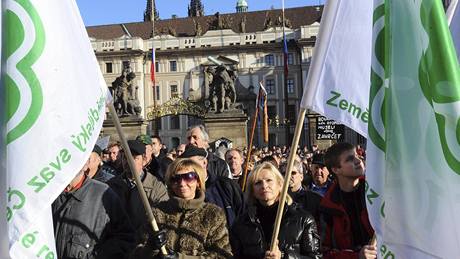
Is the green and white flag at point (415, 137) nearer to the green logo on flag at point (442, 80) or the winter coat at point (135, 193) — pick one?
the green logo on flag at point (442, 80)

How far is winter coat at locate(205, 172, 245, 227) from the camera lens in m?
5.22

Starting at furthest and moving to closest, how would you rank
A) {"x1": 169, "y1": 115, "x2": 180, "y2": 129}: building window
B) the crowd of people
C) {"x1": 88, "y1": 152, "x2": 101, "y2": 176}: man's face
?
{"x1": 169, "y1": 115, "x2": 180, "y2": 129}: building window, {"x1": 88, "y1": 152, "x2": 101, "y2": 176}: man's face, the crowd of people

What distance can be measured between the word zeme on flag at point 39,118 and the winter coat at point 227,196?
6.69 feet

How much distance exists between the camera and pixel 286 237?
400 centimetres

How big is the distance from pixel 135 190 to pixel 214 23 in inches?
2683

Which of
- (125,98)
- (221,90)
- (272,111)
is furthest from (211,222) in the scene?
(272,111)

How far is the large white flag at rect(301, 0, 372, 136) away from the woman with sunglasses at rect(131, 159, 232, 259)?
2.97 ft

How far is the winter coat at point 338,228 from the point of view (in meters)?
4.16

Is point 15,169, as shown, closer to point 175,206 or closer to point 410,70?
point 175,206

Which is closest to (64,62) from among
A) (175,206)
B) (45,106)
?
(45,106)

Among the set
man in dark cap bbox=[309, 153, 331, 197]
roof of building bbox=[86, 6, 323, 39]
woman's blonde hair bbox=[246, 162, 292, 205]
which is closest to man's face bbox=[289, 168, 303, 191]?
man in dark cap bbox=[309, 153, 331, 197]

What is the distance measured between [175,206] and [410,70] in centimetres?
166

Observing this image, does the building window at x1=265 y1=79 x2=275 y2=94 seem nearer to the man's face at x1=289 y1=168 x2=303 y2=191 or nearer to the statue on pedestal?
the statue on pedestal

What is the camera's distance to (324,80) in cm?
380
